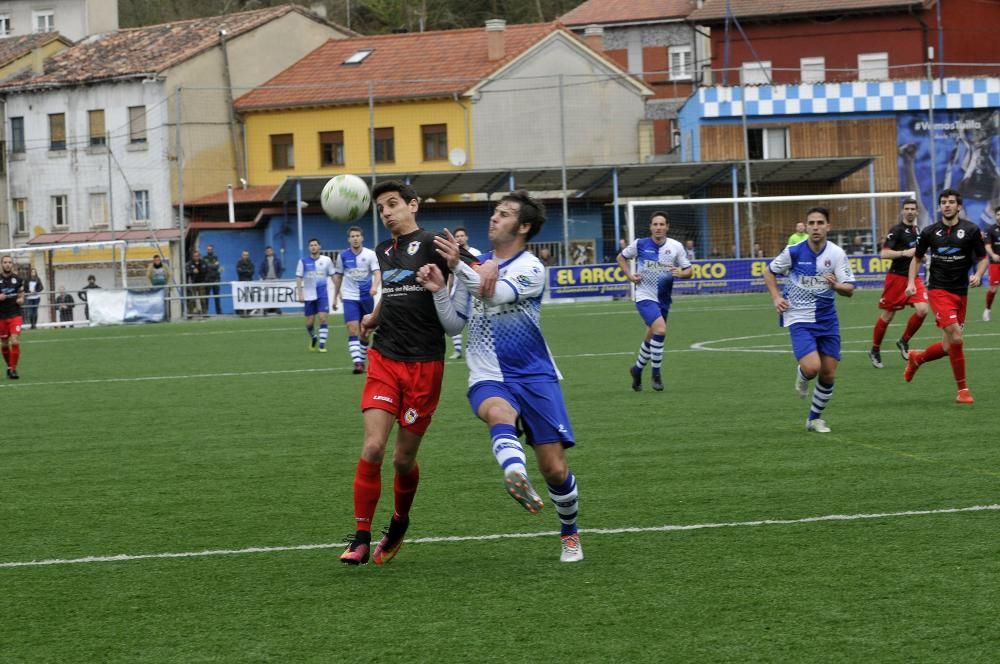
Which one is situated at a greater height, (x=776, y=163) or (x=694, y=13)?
(x=694, y=13)

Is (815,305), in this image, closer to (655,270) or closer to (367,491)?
(655,270)

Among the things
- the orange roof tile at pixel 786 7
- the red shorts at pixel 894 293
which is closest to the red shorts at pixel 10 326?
the red shorts at pixel 894 293

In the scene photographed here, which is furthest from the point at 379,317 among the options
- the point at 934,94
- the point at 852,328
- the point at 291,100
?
the point at 291,100

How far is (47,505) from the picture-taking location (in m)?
10.0

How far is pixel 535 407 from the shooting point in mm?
7508

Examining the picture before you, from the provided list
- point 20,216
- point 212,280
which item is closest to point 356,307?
point 212,280

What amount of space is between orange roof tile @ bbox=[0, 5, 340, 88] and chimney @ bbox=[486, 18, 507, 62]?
10007 millimetres

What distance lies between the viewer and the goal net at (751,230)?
40812 mm

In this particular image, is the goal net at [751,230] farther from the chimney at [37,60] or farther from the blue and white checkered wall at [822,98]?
the chimney at [37,60]

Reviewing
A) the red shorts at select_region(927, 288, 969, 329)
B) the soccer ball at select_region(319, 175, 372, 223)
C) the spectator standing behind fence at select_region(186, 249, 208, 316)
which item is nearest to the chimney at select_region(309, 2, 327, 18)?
the spectator standing behind fence at select_region(186, 249, 208, 316)

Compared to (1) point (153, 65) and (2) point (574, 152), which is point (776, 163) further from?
(1) point (153, 65)

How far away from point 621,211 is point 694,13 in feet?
42.7

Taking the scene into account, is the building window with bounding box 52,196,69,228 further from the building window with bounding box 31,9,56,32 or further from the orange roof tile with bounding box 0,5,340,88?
the building window with bounding box 31,9,56,32

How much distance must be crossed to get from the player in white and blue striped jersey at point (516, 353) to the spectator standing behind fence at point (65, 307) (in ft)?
110
